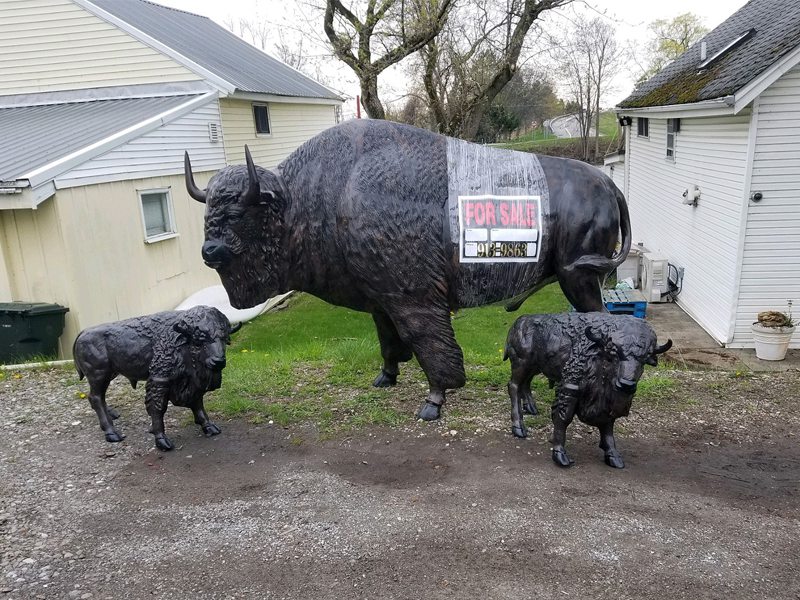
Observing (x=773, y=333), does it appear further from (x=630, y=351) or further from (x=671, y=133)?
(x=630, y=351)

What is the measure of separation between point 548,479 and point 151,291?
8.33m

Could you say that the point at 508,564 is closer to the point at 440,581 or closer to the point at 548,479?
the point at 440,581

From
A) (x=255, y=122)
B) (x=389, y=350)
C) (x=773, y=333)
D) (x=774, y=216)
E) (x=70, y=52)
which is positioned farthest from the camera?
(x=255, y=122)

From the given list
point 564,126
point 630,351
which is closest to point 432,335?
point 630,351

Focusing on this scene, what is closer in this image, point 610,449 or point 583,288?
point 610,449

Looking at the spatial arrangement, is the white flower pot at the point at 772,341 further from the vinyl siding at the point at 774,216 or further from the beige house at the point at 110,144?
the beige house at the point at 110,144

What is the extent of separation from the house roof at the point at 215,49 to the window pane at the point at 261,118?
528mm

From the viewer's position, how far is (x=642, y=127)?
46.0 feet

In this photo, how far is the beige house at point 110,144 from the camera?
8609mm

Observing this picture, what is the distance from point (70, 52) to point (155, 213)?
3.96m

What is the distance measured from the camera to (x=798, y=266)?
828 cm

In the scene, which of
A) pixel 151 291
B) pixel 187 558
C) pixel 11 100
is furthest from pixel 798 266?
pixel 11 100

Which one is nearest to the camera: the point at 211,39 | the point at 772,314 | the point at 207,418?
the point at 207,418

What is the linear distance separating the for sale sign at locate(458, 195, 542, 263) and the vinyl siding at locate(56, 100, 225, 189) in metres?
6.47
